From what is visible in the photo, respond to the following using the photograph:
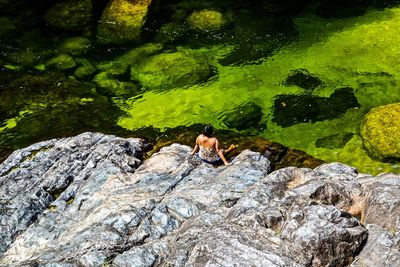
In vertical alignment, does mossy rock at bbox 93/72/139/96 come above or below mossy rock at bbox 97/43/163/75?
below

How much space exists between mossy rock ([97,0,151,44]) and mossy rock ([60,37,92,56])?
0.92 metres

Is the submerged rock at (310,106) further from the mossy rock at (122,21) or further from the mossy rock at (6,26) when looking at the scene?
the mossy rock at (6,26)

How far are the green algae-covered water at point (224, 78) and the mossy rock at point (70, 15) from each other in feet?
2.86

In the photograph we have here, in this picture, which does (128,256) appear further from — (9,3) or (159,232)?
(9,3)

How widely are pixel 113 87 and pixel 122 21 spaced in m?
7.59

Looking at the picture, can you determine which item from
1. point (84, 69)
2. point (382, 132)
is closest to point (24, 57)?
point (84, 69)

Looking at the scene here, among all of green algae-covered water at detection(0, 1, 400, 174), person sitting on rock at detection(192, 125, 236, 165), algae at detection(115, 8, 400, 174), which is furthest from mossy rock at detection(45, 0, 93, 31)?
person sitting on rock at detection(192, 125, 236, 165)

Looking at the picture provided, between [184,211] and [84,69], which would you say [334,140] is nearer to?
[184,211]

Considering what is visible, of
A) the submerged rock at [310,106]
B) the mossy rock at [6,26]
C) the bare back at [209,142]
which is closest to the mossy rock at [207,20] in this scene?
the submerged rock at [310,106]

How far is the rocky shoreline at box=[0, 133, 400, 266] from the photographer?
970 cm

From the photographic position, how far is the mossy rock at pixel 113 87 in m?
24.6

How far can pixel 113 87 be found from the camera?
25.1 metres

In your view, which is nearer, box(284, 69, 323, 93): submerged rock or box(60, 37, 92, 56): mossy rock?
box(284, 69, 323, 93): submerged rock

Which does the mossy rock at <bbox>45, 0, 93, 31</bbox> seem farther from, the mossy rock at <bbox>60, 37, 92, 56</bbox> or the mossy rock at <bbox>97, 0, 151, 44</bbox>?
the mossy rock at <bbox>60, 37, 92, 56</bbox>
